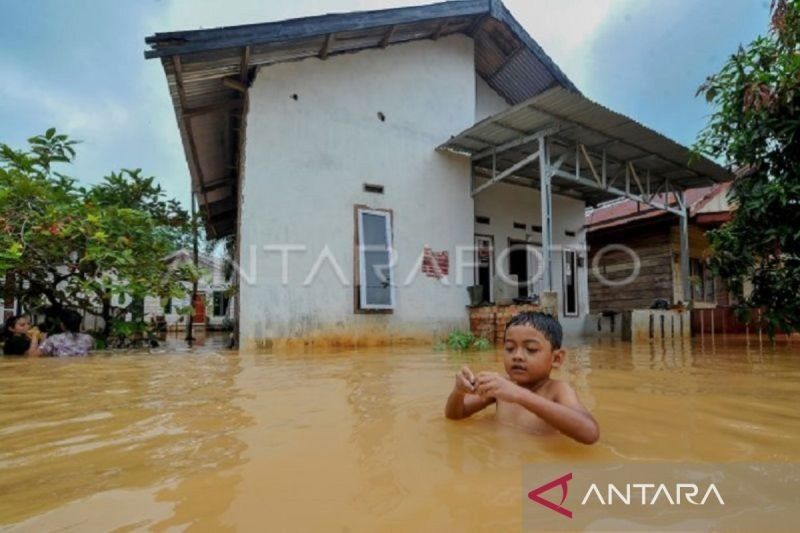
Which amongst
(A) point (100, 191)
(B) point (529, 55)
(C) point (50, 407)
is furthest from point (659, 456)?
(B) point (529, 55)

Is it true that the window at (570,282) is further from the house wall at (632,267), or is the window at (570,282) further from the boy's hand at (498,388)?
the boy's hand at (498,388)

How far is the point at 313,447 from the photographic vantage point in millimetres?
1975

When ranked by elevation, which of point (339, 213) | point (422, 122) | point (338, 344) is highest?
point (422, 122)

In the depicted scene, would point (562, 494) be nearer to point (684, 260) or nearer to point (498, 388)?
point (498, 388)

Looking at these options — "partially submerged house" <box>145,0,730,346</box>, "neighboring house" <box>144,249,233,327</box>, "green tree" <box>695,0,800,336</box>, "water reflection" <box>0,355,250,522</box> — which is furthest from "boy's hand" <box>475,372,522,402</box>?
"neighboring house" <box>144,249,233,327</box>

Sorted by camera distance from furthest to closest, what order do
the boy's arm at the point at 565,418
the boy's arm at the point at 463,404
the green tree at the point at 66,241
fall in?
1. the green tree at the point at 66,241
2. the boy's arm at the point at 463,404
3. the boy's arm at the point at 565,418

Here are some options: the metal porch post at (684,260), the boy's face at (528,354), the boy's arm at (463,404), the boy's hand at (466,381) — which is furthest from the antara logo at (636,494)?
the metal porch post at (684,260)

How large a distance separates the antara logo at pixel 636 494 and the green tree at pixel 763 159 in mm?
4355

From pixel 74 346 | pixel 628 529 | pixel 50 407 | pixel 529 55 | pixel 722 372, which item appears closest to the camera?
pixel 628 529

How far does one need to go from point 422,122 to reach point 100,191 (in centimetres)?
626

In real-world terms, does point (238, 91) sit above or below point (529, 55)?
below

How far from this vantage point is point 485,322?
9883 millimetres

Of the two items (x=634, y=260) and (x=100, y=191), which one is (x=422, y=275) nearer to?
(x=100, y=191)

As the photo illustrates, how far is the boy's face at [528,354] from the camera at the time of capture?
224 cm
